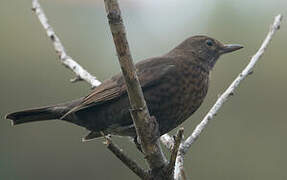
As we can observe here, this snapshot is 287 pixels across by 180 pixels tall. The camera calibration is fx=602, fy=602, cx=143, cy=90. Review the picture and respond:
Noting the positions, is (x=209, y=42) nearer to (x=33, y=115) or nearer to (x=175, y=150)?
(x=33, y=115)

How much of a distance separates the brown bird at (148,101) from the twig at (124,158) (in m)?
0.77

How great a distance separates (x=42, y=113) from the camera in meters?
4.49

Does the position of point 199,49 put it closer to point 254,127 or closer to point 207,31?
point 254,127

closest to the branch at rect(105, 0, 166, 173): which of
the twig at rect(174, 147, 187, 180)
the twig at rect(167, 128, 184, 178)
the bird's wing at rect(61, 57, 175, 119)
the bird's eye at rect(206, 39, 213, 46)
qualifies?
the twig at rect(167, 128, 184, 178)

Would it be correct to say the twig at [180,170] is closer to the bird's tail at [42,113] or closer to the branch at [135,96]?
the branch at [135,96]

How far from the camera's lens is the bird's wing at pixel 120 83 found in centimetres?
428

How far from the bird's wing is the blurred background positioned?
2662 mm

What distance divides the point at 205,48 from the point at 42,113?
4.93ft

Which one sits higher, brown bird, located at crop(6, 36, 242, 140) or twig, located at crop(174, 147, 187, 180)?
brown bird, located at crop(6, 36, 242, 140)

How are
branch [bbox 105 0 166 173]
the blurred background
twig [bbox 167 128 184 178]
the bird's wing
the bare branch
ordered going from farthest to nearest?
the blurred background → the bird's wing → the bare branch → twig [bbox 167 128 184 178] → branch [bbox 105 0 166 173]

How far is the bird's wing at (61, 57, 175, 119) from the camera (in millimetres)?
4281

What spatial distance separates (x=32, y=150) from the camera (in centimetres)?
725

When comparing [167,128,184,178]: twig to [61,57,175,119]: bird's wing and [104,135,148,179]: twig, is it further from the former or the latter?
[61,57,175,119]: bird's wing

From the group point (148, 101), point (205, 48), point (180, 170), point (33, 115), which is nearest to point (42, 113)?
point (33, 115)
